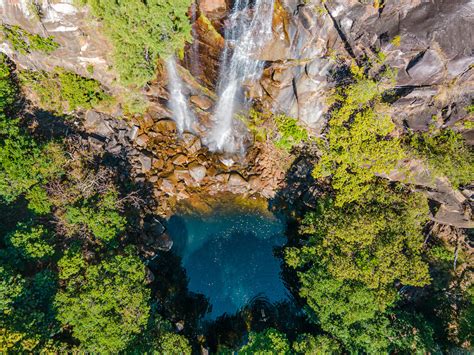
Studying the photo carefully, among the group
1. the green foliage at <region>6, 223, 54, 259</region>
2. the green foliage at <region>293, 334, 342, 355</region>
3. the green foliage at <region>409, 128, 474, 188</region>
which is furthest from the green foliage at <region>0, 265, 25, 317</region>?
the green foliage at <region>409, 128, 474, 188</region>

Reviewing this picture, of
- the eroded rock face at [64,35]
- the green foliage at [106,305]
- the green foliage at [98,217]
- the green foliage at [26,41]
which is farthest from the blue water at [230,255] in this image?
the green foliage at [26,41]

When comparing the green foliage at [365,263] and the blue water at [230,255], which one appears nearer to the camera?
the green foliage at [365,263]

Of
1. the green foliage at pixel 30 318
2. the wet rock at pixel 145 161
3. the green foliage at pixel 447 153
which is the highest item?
the green foliage at pixel 447 153

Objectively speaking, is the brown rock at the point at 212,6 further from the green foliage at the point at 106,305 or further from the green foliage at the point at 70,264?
the green foliage at the point at 70,264

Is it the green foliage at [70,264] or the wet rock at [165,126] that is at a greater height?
the wet rock at [165,126]

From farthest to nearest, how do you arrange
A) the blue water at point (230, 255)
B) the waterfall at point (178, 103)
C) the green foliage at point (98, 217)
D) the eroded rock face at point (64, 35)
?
the blue water at point (230, 255) → the waterfall at point (178, 103) → the green foliage at point (98, 217) → the eroded rock face at point (64, 35)

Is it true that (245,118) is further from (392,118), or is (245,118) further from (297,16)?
(392,118)
